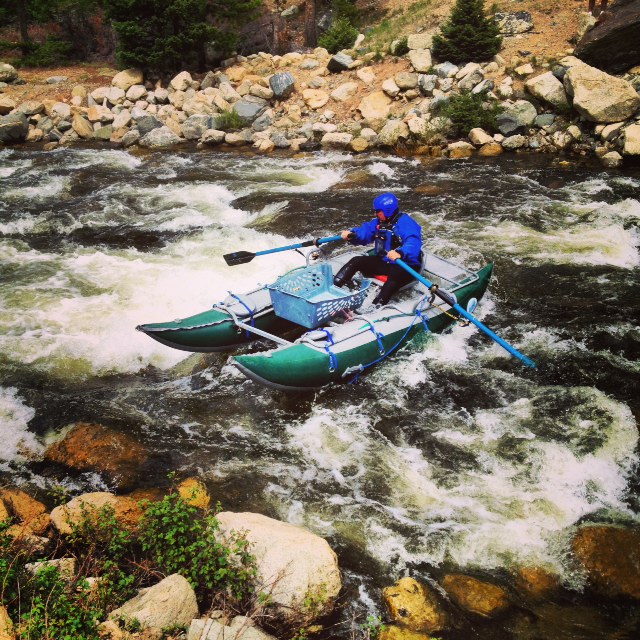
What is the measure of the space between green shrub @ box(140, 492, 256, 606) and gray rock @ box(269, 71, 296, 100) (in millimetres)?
13289

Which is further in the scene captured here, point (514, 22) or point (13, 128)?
point (514, 22)

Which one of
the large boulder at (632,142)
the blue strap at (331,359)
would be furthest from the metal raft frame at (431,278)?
the large boulder at (632,142)

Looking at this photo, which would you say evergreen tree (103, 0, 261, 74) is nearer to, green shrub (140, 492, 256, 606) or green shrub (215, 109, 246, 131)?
green shrub (215, 109, 246, 131)

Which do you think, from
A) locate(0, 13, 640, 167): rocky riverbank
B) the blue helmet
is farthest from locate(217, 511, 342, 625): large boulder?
locate(0, 13, 640, 167): rocky riverbank

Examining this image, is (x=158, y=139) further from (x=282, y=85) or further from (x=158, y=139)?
(x=282, y=85)

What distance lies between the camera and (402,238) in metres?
6.08

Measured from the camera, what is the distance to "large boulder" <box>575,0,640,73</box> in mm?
11922

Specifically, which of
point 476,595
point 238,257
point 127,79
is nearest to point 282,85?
point 127,79

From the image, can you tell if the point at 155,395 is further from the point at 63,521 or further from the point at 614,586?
the point at 614,586

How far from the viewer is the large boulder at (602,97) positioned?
1135 centimetres

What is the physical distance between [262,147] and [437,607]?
38.3ft

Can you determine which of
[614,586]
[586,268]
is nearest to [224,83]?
[586,268]

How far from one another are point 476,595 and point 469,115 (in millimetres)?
11029

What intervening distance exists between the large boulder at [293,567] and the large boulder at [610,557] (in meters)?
1.75
